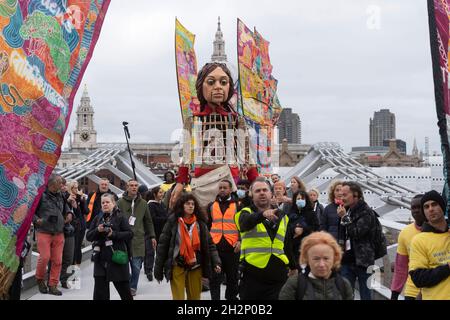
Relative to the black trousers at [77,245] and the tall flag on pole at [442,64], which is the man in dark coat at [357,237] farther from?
the black trousers at [77,245]

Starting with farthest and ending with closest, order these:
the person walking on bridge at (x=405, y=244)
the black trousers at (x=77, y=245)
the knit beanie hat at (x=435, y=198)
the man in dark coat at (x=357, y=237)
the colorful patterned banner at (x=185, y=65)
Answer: the colorful patterned banner at (x=185, y=65) < the black trousers at (x=77, y=245) < the man in dark coat at (x=357, y=237) < the person walking on bridge at (x=405, y=244) < the knit beanie hat at (x=435, y=198)

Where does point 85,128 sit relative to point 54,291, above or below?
above

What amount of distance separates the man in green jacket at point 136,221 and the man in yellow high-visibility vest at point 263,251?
9.44 ft

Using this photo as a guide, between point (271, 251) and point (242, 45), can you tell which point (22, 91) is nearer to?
point (271, 251)

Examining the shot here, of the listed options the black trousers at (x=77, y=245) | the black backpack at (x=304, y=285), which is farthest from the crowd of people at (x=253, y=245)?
the black trousers at (x=77, y=245)

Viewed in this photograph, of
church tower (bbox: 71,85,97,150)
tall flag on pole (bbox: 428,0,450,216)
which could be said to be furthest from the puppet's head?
church tower (bbox: 71,85,97,150)

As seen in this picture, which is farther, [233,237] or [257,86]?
[257,86]

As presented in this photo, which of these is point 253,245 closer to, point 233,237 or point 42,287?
point 233,237

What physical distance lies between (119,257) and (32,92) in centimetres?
232

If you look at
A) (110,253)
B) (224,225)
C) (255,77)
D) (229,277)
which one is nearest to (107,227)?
(110,253)

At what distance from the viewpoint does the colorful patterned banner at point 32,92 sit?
4.20 meters

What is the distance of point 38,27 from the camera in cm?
432

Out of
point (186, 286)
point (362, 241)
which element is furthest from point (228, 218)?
point (362, 241)

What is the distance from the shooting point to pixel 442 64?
13.3 feet
